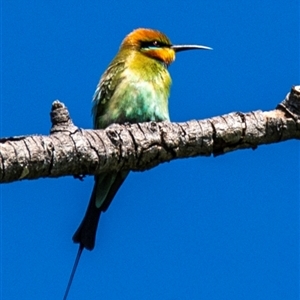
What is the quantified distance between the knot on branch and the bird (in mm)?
853

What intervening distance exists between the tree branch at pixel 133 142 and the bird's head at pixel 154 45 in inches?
52.5

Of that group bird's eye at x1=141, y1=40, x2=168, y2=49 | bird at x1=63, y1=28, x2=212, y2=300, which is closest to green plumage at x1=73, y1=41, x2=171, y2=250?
bird at x1=63, y1=28, x2=212, y2=300

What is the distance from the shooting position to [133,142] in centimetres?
283

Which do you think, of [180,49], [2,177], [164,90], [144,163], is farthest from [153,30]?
[2,177]

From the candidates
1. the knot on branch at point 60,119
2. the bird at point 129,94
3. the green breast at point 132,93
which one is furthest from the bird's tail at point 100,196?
the knot on branch at point 60,119

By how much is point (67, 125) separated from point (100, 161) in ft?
0.56

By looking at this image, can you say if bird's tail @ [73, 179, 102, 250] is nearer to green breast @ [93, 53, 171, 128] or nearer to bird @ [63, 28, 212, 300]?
bird @ [63, 28, 212, 300]

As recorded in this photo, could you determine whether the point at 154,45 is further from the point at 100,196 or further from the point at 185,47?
the point at 100,196

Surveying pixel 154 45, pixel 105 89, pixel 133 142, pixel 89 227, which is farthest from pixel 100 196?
pixel 154 45

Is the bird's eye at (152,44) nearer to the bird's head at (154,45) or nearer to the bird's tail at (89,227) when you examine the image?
the bird's head at (154,45)

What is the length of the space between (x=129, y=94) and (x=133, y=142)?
1.13 m

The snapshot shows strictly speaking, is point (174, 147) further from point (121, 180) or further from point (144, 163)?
point (121, 180)

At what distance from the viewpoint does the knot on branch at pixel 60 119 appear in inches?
108

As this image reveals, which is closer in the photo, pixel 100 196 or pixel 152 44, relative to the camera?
pixel 100 196
